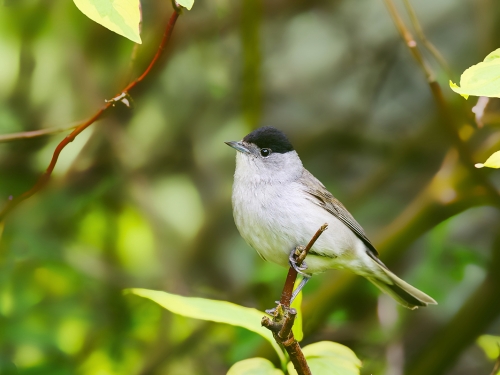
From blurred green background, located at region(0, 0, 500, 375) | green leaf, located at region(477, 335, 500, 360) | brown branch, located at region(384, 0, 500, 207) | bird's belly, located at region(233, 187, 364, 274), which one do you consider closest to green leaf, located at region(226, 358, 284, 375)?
bird's belly, located at region(233, 187, 364, 274)

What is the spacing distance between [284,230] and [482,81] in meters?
0.97

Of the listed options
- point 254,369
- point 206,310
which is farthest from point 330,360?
point 206,310

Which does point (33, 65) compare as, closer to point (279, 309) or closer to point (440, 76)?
point (279, 309)

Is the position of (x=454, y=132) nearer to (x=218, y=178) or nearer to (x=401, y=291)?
(x=401, y=291)

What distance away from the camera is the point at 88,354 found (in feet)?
9.73

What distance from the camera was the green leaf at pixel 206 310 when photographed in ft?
4.65

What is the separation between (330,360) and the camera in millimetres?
1504

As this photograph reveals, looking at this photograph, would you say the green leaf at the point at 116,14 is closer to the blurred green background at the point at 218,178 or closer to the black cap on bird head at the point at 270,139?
the black cap on bird head at the point at 270,139

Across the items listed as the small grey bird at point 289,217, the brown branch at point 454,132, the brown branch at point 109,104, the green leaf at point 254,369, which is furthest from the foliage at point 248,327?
the brown branch at point 454,132

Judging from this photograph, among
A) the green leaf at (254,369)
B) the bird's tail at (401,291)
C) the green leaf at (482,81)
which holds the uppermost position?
the green leaf at (482,81)

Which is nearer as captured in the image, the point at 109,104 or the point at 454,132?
the point at 109,104

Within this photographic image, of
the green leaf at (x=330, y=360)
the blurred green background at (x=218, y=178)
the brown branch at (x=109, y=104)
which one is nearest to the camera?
the green leaf at (x=330, y=360)

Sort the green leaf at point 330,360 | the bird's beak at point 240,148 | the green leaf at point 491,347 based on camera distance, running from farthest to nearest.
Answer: the green leaf at point 491,347
the bird's beak at point 240,148
the green leaf at point 330,360

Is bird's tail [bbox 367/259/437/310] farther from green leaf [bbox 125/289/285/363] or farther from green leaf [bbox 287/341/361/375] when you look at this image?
green leaf [bbox 125/289/285/363]
